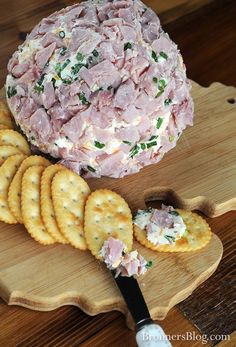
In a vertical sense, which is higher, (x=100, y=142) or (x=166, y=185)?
(x=100, y=142)

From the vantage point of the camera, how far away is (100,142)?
1541 millimetres

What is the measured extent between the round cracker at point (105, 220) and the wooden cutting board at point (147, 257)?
0.04m

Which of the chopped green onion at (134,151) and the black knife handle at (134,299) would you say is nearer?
the black knife handle at (134,299)

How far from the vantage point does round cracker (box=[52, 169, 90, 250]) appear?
4.80 feet

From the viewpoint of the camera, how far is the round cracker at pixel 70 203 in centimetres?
146

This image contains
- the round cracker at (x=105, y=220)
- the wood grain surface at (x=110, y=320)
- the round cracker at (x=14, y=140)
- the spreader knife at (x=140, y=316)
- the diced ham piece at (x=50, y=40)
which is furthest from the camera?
the round cracker at (x=14, y=140)

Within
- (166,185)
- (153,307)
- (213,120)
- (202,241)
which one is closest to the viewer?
(153,307)

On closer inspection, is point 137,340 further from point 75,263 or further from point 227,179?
point 227,179

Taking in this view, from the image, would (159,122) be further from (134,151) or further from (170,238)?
(170,238)

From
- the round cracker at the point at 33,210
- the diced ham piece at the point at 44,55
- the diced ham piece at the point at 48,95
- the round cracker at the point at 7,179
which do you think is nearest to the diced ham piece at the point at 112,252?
the round cracker at the point at 33,210

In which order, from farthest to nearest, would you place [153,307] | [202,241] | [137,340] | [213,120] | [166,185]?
[213,120] < [166,185] < [202,241] < [153,307] < [137,340]

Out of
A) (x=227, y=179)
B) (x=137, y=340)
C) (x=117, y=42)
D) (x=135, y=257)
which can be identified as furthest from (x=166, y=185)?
(x=137, y=340)

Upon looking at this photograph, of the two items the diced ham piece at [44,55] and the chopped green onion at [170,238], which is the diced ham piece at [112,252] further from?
the diced ham piece at [44,55]

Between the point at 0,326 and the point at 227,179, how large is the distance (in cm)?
71
